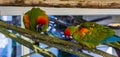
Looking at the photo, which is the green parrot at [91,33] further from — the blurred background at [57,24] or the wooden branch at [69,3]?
the blurred background at [57,24]

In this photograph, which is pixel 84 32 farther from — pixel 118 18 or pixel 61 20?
pixel 118 18

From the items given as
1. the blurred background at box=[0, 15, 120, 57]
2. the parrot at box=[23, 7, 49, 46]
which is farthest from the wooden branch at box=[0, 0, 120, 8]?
the blurred background at box=[0, 15, 120, 57]

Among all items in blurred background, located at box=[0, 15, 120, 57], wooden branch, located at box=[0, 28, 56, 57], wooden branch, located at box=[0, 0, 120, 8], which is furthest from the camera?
blurred background, located at box=[0, 15, 120, 57]

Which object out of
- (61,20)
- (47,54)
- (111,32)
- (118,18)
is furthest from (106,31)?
(118,18)

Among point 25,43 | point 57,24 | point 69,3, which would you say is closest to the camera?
point 25,43

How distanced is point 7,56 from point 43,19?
0.80 metres

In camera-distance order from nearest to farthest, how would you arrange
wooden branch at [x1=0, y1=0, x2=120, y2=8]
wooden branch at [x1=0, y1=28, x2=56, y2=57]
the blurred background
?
wooden branch at [x1=0, y1=28, x2=56, y2=57] < wooden branch at [x1=0, y1=0, x2=120, y2=8] < the blurred background

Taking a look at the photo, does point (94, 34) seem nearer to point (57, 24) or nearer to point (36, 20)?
point (36, 20)

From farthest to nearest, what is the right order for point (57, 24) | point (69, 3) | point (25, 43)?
point (57, 24) → point (69, 3) → point (25, 43)

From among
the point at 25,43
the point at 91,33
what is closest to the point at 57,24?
the point at 91,33

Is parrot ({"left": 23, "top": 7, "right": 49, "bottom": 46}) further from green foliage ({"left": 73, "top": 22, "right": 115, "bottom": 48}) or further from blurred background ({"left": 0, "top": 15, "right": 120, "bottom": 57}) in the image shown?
blurred background ({"left": 0, "top": 15, "right": 120, "bottom": 57})

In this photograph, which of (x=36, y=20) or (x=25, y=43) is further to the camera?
(x=36, y=20)

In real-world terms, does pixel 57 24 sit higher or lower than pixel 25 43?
lower

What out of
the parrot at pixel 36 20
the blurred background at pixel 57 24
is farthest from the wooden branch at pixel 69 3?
the blurred background at pixel 57 24
